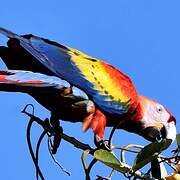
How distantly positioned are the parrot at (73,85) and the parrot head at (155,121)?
10 millimetres

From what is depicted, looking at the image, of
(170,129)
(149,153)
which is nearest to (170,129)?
(170,129)

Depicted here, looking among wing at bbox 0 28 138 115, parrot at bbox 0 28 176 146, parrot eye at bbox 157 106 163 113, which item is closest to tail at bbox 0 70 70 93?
parrot at bbox 0 28 176 146

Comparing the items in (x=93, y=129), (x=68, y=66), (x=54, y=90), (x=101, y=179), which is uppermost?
(x=68, y=66)

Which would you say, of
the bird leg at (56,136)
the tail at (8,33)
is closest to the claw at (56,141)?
the bird leg at (56,136)

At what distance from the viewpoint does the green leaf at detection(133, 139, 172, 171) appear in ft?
6.21

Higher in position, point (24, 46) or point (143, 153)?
point (24, 46)

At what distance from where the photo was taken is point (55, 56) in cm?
338

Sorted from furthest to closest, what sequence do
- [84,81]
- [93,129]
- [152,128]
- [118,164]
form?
[152,128] → [84,81] → [93,129] → [118,164]

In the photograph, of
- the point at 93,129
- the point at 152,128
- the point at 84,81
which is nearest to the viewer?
the point at 93,129

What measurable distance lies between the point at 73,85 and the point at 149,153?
141 centimetres

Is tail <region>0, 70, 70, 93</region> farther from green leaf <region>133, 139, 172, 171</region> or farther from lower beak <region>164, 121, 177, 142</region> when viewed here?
green leaf <region>133, 139, 172, 171</region>

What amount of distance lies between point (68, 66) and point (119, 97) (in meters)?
0.40

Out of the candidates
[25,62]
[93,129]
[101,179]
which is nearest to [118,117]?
[93,129]

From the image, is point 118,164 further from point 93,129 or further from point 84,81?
point 84,81
